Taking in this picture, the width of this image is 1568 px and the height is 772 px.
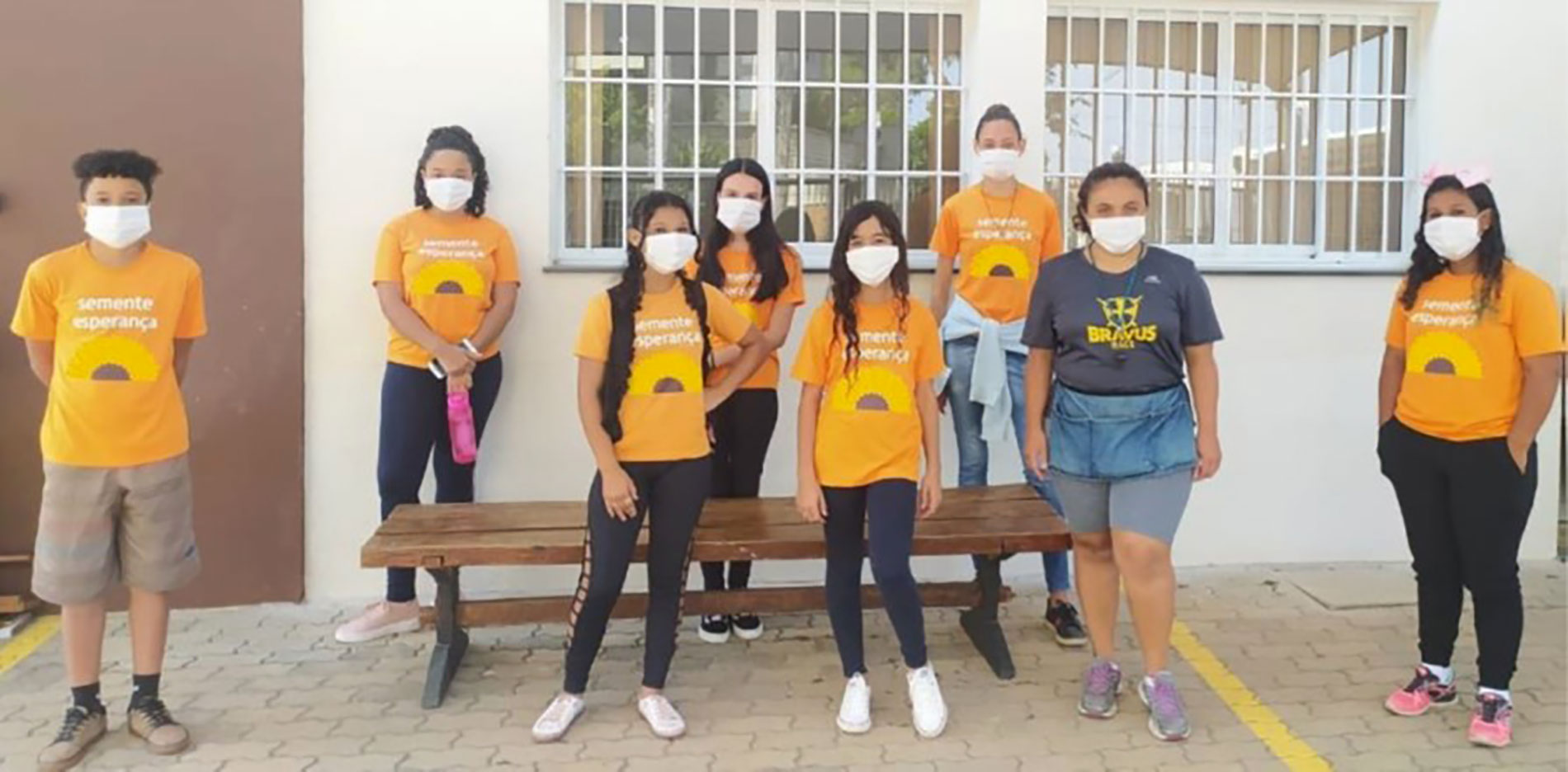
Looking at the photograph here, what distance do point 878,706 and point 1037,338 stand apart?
1365 millimetres

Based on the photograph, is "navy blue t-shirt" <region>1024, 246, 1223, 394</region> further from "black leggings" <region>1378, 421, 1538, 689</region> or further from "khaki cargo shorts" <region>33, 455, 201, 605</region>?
"khaki cargo shorts" <region>33, 455, 201, 605</region>

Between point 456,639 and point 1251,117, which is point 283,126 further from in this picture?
point 1251,117

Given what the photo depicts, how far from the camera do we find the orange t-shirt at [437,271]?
459 cm

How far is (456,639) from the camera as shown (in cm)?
425

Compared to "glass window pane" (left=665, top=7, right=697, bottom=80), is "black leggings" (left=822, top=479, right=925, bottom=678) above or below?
below

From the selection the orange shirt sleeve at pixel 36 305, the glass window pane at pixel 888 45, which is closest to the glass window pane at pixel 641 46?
the glass window pane at pixel 888 45

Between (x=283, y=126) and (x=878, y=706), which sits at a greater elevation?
(x=283, y=126)

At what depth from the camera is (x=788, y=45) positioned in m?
5.47

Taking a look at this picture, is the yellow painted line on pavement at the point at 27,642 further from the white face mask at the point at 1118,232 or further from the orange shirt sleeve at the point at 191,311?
the white face mask at the point at 1118,232

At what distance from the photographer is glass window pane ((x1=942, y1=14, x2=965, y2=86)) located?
5578 millimetres

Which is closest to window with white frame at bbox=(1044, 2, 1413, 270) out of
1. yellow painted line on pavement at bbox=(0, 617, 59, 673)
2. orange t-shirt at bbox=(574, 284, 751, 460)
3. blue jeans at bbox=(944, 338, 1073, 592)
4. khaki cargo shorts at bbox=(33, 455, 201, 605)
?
blue jeans at bbox=(944, 338, 1073, 592)

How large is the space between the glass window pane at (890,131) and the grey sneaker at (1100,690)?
2.59 meters

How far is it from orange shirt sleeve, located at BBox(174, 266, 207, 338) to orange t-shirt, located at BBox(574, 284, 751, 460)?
1.29 metres

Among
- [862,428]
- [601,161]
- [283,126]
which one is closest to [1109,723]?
[862,428]
